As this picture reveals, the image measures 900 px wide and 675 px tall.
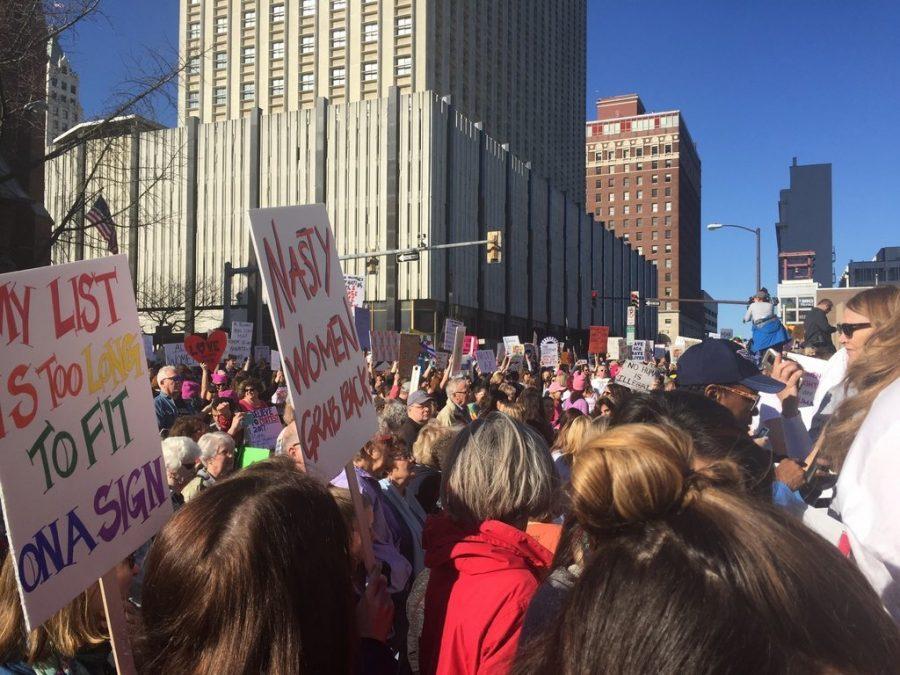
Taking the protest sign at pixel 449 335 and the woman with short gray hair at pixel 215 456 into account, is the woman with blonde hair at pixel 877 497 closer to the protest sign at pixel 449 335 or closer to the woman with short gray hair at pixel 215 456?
the woman with short gray hair at pixel 215 456

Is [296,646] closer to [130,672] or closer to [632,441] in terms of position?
[130,672]

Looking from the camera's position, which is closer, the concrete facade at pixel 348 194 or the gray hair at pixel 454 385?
the gray hair at pixel 454 385

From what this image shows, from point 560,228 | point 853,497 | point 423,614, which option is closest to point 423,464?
A: point 423,614

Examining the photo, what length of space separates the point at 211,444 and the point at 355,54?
5498cm

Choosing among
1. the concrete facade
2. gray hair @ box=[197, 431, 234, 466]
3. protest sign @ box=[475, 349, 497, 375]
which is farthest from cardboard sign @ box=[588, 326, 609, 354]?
the concrete facade

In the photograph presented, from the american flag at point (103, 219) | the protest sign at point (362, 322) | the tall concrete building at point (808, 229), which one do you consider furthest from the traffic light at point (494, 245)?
the tall concrete building at point (808, 229)

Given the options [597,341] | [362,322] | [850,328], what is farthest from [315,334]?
[597,341]

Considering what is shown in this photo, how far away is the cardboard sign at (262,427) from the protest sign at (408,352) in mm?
3414

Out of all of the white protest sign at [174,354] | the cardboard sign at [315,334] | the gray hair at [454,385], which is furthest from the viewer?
the white protest sign at [174,354]

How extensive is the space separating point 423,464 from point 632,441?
140 inches

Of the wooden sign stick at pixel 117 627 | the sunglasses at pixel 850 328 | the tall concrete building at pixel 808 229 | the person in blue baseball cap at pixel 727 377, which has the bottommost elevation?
the wooden sign stick at pixel 117 627

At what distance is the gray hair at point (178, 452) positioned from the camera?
175 inches

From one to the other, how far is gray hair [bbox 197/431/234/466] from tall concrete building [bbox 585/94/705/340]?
414 feet

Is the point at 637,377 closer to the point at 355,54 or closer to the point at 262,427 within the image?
the point at 262,427
